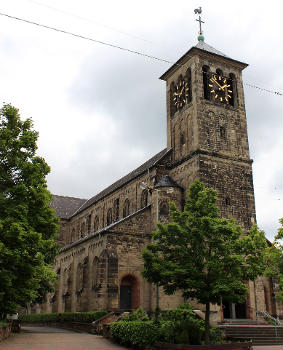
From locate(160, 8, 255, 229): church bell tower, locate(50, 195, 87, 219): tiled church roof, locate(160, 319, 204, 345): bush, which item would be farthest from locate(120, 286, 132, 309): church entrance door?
locate(50, 195, 87, 219): tiled church roof

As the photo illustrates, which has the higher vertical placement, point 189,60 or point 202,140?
point 189,60

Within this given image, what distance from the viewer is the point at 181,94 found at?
4041cm

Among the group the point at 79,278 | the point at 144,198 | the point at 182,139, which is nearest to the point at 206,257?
the point at 182,139

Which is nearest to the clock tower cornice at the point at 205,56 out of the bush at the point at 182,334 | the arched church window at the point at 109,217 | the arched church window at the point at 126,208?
the arched church window at the point at 126,208

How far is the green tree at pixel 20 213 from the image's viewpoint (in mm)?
19000

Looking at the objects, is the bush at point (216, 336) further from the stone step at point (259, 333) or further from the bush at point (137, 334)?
the stone step at point (259, 333)

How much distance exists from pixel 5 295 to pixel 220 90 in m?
28.5

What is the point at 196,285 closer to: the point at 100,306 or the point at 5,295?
the point at 5,295

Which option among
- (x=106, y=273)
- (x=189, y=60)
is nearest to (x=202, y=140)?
(x=189, y=60)

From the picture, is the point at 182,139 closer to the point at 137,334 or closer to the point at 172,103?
the point at 172,103

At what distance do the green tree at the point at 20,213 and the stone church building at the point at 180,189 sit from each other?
1108 centimetres

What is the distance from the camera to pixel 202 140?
35.4 meters

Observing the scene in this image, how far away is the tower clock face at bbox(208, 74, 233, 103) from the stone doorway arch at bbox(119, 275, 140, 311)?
19.0 meters

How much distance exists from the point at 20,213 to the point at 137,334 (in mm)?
8318
